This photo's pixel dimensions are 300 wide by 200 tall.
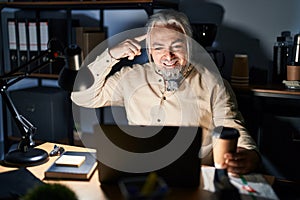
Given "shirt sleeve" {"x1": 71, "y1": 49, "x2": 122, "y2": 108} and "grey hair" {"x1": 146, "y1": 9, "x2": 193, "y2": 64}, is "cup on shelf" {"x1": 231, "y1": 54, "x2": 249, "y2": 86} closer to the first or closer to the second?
"grey hair" {"x1": 146, "y1": 9, "x2": 193, "y2": 64}

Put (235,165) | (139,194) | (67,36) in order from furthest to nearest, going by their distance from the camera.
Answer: (67,36) < (235,165) < (139,194)

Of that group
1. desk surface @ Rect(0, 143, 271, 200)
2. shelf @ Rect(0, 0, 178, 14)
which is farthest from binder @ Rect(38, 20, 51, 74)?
desk surface @ Rect(0, 143, 271, 200)

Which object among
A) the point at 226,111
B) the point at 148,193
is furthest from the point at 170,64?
the point at 148,193

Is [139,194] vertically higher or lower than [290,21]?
lower

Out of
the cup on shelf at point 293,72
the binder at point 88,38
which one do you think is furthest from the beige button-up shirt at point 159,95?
the binder at point 88,38

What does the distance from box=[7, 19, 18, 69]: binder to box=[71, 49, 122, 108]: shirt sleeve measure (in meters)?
1.17

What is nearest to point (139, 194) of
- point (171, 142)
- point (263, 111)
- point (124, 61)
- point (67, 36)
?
point (171, 142)

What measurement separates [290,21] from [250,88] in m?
0.56

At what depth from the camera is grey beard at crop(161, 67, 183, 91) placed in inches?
75.8

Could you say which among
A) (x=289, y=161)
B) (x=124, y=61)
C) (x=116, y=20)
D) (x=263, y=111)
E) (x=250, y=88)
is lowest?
(x=289, y=161)

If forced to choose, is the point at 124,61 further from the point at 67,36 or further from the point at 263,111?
the point at 263,111

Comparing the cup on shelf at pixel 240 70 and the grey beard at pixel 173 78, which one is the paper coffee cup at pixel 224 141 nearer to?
the grey beard at pixel 173 78

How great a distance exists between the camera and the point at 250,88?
2295 millimetres

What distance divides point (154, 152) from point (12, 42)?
2114 millimetres
